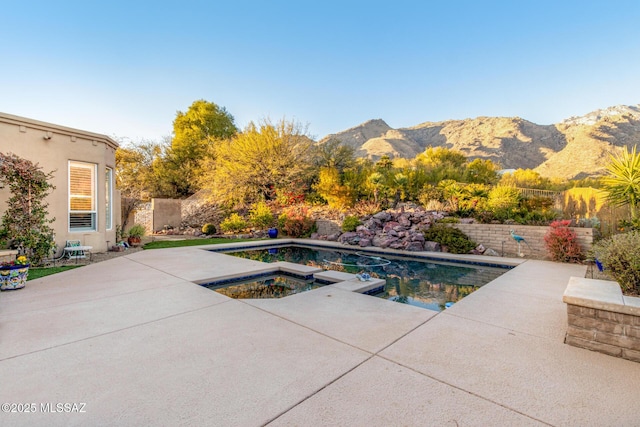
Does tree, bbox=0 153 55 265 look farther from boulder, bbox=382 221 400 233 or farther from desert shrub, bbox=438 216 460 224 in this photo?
desert shrub, bbox=438 216 460 224

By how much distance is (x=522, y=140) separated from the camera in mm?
38469

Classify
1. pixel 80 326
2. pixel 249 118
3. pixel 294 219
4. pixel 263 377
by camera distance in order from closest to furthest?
pixel 263 377, pixel 80 326, pixel 294 219, pixel 249 118

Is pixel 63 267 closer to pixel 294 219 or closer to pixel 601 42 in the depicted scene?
pixel 294 219

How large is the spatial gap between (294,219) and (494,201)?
7255 millimetres

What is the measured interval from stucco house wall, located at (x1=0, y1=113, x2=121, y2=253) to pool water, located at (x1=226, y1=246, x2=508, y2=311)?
3.86m

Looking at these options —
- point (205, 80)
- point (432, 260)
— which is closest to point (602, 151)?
point (432, 260)

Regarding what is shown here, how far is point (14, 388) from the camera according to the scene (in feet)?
6.25

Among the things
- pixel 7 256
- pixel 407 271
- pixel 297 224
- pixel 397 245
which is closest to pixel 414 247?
pixel 397 245

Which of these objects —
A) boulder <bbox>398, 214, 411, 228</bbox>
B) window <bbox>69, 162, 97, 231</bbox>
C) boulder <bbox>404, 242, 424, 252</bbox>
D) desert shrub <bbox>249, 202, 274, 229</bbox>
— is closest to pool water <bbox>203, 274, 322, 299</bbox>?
boulder <bbox>404, 242, 424, 252</bbox>

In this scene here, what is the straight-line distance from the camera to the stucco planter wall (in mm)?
2250

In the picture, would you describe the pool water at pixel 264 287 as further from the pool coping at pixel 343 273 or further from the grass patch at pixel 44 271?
the grass patch at pixel 44 271

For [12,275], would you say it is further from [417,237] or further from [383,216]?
[383,216]

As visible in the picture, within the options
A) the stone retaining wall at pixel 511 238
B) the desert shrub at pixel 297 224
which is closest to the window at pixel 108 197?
the desert shrub at pixel 297 224

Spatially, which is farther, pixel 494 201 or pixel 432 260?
pixel 494 201
